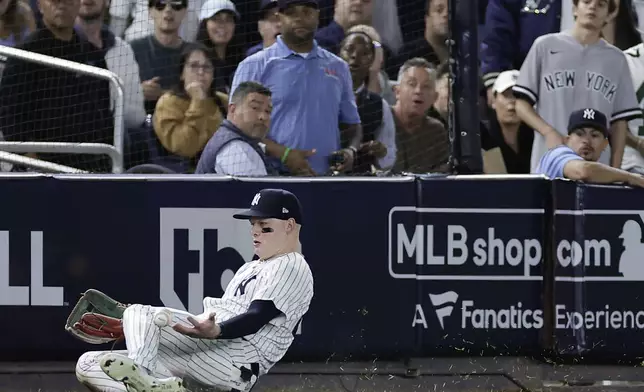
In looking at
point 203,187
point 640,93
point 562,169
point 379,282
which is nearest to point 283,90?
point 203,187

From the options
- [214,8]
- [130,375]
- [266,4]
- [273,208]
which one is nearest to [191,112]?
[214,8]

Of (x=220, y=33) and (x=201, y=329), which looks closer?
(x=201, y=329)

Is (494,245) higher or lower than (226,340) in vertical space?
higher

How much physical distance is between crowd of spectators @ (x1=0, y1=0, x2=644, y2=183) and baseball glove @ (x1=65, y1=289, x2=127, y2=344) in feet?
9.67

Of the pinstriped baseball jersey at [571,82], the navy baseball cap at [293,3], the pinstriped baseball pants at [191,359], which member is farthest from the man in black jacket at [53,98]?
the pinstriped baseball pants at [191,359]

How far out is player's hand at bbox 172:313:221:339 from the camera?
438cm

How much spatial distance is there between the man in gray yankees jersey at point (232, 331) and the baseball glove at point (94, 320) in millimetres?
107

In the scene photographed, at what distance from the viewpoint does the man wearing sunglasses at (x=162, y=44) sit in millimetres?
7879

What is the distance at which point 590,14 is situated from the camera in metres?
7.95

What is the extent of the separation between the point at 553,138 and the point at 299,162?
181 centimetres

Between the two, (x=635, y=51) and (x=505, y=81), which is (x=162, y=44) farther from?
(x=635, y=51)

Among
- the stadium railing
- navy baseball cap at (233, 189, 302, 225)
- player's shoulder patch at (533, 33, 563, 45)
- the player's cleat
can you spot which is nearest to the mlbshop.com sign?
player's shoulder patch at (533, 33, 563, 45)

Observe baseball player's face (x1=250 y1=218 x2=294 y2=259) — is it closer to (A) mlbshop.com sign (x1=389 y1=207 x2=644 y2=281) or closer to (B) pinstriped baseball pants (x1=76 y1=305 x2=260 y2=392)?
(B) pinstriped baseball pants (x1=76 y1=305 x2=260 y2=392)

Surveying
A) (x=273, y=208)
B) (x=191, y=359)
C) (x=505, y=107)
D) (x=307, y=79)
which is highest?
(x=307, y=79)
